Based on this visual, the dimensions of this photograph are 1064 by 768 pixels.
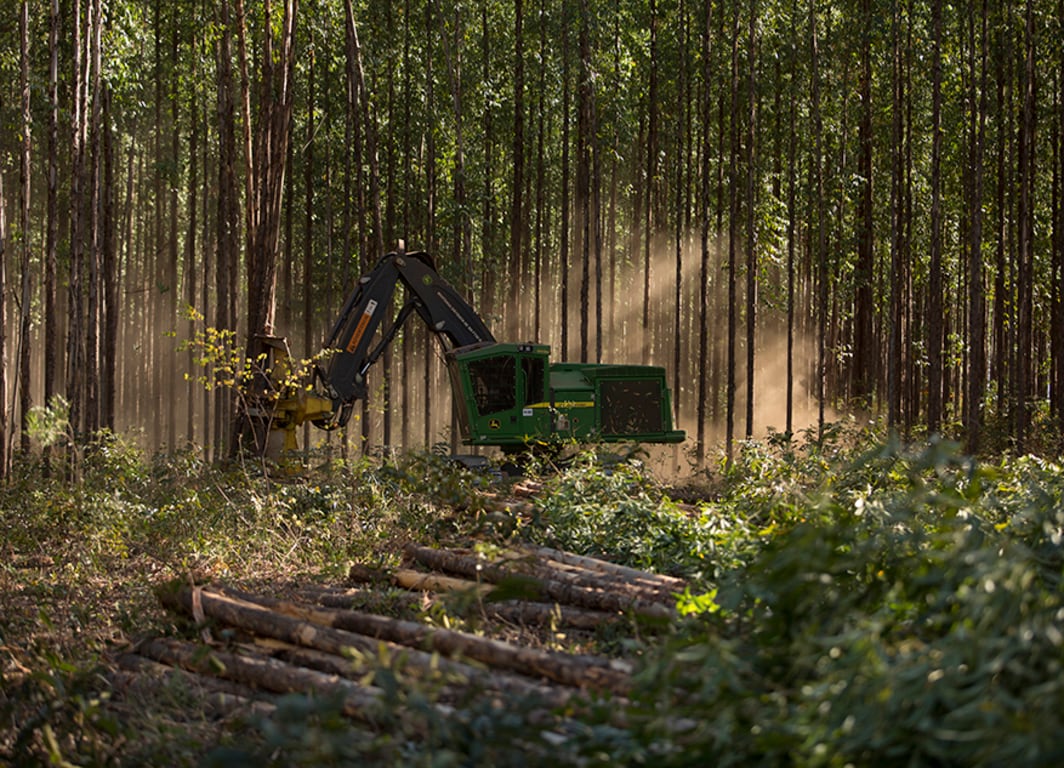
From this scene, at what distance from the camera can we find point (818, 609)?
489cm

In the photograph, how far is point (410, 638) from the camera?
6.71 metres

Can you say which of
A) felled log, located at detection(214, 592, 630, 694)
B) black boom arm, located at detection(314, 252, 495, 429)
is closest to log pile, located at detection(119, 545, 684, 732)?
felled log, located at detection(214, 592, 630, 694)

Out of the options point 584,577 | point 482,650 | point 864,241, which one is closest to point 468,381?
point 584,577

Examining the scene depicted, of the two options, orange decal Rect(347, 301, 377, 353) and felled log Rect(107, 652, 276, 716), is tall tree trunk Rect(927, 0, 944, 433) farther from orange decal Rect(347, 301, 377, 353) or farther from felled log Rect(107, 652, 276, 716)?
felled log Rect(107, 652, 276, 716)

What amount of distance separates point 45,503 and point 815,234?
25.8 meters

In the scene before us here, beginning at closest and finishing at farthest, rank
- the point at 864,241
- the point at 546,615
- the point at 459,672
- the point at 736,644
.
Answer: the point at 736,644, the point at 459,672, the point at 546,615, the point at 864,241

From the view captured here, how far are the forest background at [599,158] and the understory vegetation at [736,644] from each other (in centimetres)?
962

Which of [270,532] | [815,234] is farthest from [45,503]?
[815,234]

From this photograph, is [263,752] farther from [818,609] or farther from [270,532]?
[270,532]

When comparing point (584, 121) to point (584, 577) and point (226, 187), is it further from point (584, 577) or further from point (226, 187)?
point (584, 577)

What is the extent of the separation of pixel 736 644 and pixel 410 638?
2546 mm

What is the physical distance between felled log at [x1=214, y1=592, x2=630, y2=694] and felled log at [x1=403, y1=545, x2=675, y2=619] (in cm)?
57

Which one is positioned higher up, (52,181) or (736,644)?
(52,181)

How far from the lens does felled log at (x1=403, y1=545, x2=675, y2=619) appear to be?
283 inches
